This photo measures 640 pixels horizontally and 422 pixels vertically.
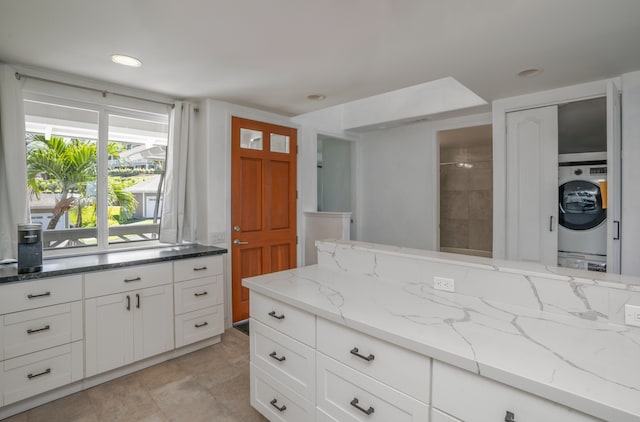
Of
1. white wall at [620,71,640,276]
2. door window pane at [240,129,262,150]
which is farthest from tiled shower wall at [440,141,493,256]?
door window pane at [240,129,262,150]

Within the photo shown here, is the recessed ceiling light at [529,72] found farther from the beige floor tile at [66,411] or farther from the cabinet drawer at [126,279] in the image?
the beige floor tile at [66,411]

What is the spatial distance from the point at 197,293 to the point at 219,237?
2.01 feet

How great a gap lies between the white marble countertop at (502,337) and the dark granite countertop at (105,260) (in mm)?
1260

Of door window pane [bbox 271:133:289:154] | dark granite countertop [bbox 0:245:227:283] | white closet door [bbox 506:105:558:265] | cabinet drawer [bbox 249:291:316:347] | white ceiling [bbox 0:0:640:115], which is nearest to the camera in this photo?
cabinet drawer [bbox 249:291:316:347]

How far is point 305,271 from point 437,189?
2589 millimetres

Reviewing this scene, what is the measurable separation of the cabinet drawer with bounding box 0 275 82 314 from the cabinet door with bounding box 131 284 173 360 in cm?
38

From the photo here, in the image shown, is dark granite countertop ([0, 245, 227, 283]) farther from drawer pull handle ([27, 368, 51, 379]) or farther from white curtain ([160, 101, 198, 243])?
drawer pull handle ([27, 368, 51, 379])

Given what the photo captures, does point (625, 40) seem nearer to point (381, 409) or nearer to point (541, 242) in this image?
point (541, 242)

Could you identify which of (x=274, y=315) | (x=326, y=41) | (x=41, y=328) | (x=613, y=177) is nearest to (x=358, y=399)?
(x=274, y=315)

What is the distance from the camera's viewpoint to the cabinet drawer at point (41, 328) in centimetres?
195

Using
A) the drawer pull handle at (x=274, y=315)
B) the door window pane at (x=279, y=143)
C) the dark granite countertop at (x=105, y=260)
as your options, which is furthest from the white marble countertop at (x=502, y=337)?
the door window pane at (x=279, y=143)

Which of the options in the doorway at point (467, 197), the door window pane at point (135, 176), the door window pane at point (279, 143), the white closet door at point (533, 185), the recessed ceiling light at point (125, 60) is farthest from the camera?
the doorway at point (467, 197)

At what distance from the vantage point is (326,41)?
1954 millimetres

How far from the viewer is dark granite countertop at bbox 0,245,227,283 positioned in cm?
204
